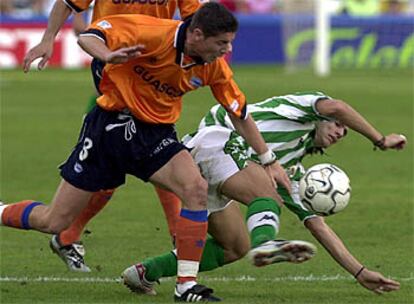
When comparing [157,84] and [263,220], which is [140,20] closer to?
[157,84]

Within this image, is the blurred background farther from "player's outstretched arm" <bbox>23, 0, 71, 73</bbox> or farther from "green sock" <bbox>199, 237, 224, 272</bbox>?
"green sock" <bbox>199, 237, 224, 272</bbox>

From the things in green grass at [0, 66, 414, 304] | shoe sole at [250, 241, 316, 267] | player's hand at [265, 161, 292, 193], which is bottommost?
green grass at [0, 66, 414, 304]

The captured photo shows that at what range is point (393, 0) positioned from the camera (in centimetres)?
3788

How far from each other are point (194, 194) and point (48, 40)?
1771 mm

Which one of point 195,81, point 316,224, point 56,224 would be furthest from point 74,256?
point 195,81

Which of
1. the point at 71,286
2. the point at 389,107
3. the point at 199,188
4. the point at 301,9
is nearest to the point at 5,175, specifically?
the point at 71,286

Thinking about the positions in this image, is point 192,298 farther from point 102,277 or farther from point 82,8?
point 82,8

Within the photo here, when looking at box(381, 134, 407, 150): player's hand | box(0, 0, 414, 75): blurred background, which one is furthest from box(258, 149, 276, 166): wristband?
box(0, 0, 414, 75): blurred background

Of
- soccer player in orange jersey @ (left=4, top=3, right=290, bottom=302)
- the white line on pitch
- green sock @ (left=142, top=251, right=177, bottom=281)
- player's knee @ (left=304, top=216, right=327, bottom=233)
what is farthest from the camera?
the white line on pitch

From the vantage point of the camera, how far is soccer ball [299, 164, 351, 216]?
27.8 ft

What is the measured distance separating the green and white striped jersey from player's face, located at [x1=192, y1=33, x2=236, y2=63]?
95 centimetres

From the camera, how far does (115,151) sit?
818 centimetres

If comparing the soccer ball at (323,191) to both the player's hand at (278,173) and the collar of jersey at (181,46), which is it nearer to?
the player's hand at (278,173)

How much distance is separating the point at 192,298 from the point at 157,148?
0.94 meters
